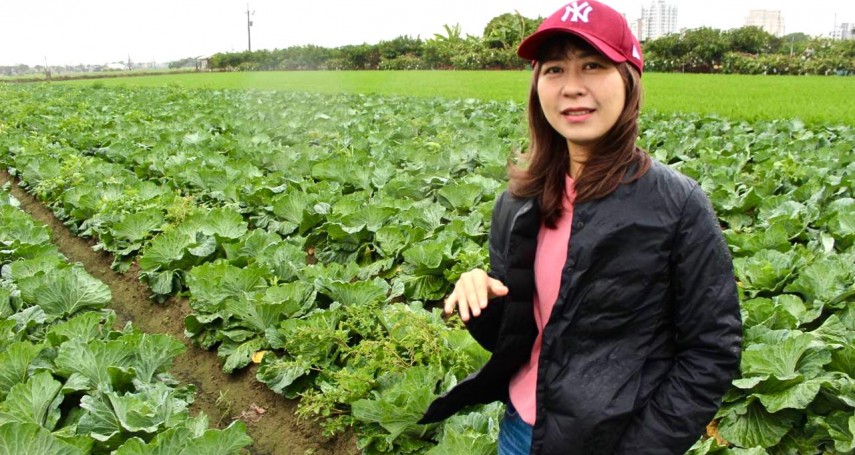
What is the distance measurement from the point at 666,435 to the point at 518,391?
453 millimetres

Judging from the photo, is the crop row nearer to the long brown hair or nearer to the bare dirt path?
the bare dirt path

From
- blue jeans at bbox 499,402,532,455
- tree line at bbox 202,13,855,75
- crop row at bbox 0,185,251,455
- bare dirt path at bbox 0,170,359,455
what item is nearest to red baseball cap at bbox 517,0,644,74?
blue jeans at bbox 499,402,532,455

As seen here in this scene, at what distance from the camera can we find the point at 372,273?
4.70 m

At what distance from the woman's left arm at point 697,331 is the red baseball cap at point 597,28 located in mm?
378

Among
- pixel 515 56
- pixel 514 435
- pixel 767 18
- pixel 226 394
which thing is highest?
pixel 767 18

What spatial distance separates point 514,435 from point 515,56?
89.6ft

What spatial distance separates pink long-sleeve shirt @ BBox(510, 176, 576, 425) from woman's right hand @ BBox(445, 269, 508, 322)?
13cm

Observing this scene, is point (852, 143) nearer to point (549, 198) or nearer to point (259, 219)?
point (259, 219)

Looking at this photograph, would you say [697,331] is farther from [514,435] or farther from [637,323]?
[514,435]

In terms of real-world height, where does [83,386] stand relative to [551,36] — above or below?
below

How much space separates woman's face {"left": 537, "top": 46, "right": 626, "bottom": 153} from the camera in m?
1.64

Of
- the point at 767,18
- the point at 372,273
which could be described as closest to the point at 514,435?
the point at 372,273

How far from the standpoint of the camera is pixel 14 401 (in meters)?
2.90

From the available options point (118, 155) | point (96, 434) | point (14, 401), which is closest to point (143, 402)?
point (96, 434)
